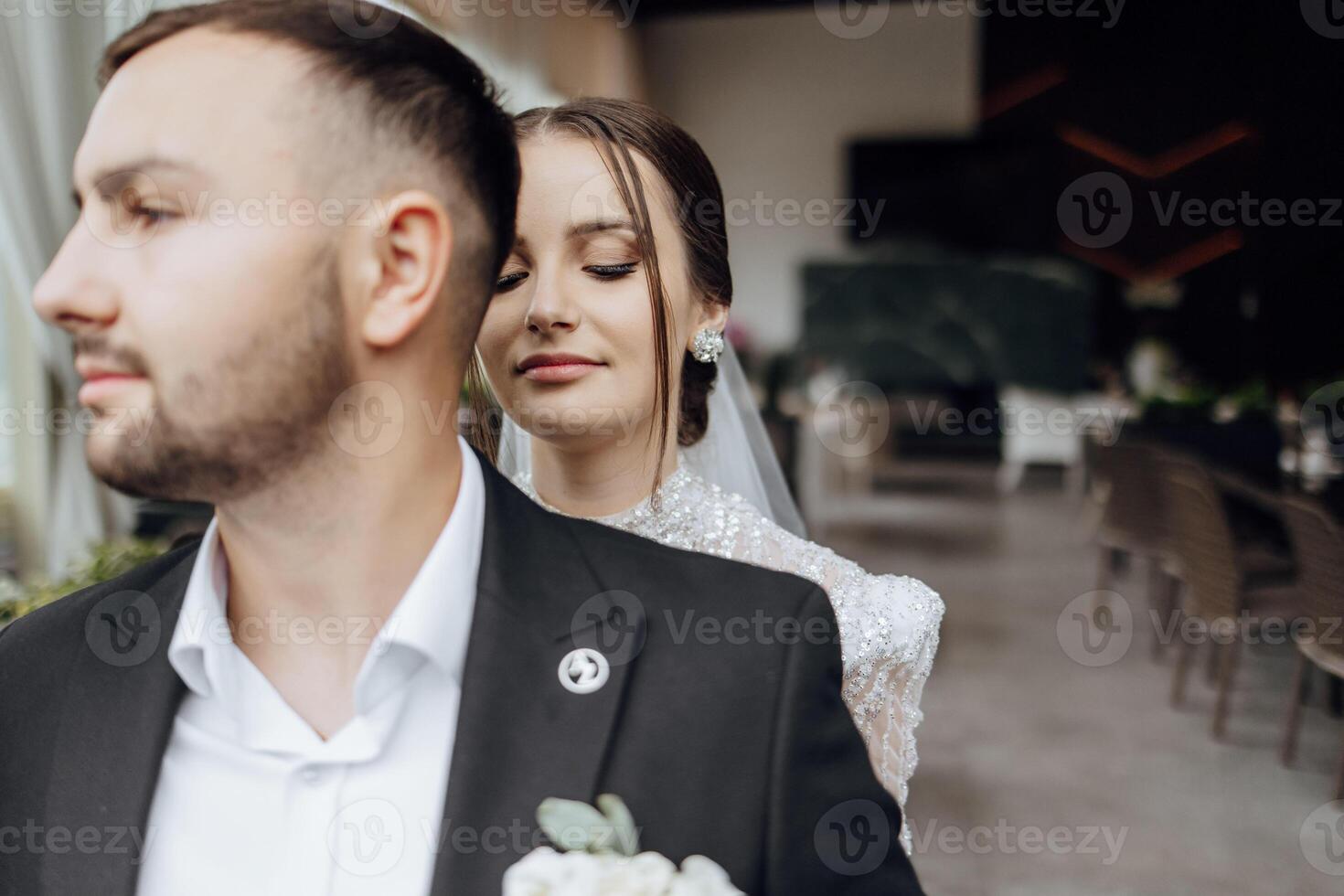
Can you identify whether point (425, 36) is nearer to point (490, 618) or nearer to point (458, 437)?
point (458, 437)

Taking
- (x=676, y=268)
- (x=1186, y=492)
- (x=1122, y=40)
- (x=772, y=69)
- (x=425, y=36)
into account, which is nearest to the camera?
(x=425, y=36)

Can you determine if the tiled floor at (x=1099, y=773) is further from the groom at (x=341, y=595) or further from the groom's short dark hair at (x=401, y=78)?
the groom's short dark hair at (x=401, y=78)

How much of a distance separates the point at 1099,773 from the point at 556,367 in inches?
132

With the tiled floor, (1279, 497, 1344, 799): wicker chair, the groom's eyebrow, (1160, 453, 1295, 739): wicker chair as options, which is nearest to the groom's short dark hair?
the groom's eyebrow

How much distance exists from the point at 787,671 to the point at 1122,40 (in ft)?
38.7

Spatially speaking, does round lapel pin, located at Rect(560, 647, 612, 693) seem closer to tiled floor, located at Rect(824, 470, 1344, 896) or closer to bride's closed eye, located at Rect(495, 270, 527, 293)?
bride's closed eye, located at Rect(495, 270, 527, 293)

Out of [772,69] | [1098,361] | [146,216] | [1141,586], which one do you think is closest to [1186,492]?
[1141,586]

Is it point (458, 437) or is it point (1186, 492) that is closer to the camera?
point (458, 437)

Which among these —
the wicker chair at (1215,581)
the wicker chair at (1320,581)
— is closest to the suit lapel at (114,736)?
the wicker chair at (1320,581)

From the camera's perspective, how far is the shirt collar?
900 mm

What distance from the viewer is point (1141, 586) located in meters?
6.60

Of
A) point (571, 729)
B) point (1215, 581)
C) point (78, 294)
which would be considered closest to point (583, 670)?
point (571, 729)

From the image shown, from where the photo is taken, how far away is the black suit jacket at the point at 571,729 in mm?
889

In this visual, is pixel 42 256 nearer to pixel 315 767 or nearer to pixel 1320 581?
pixel 315 767
